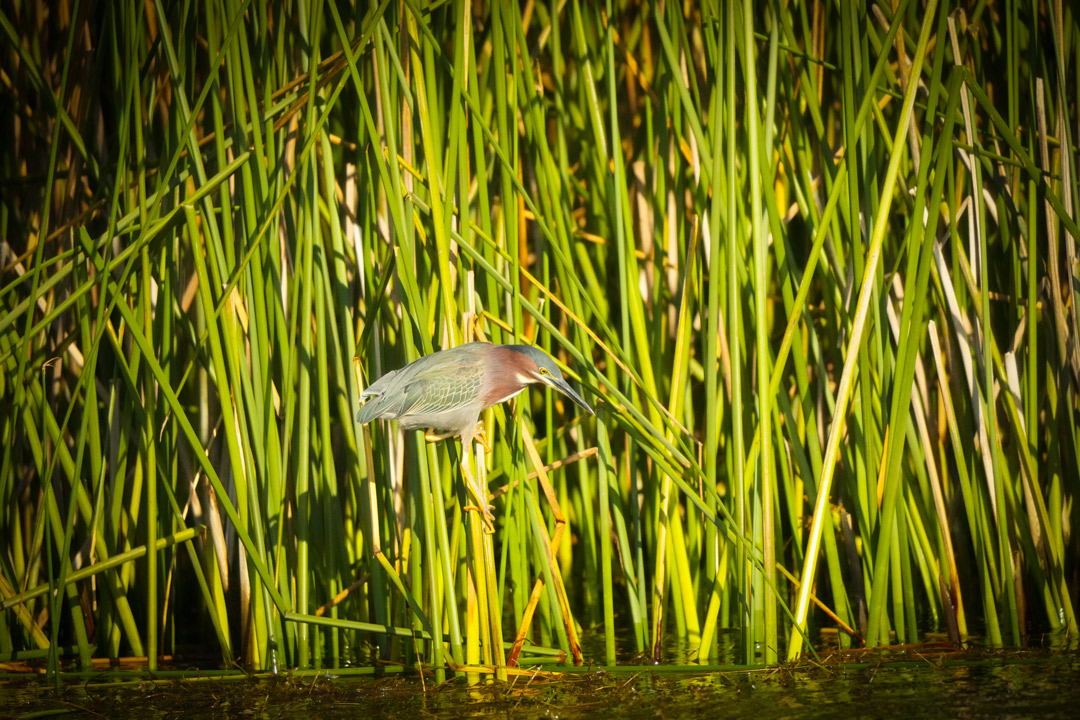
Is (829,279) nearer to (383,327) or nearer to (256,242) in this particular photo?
(383,327)

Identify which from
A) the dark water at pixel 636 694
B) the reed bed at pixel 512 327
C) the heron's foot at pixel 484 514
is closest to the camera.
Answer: the dark water at pixel 636 694

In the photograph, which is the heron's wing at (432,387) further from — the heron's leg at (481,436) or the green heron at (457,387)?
the heron's leg at (481,436)

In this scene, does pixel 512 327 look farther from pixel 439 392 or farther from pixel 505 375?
pixel 439 392

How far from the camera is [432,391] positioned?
1.95 metres

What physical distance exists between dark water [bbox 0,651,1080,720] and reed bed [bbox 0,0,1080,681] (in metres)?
0.10

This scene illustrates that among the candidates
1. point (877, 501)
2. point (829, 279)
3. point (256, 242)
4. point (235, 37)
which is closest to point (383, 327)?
point (256, 242)

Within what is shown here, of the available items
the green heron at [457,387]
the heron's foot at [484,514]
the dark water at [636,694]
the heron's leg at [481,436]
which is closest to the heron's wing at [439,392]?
the green heron at [457,387]

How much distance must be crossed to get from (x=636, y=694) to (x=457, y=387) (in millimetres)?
864

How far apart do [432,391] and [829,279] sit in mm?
1180

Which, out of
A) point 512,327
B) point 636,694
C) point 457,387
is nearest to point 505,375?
point 457,387

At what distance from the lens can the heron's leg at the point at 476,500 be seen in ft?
6.50

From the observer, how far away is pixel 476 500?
2061mm

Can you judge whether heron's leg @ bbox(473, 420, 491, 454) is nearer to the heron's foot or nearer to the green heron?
the green heron

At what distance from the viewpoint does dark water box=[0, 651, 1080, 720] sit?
185cm
